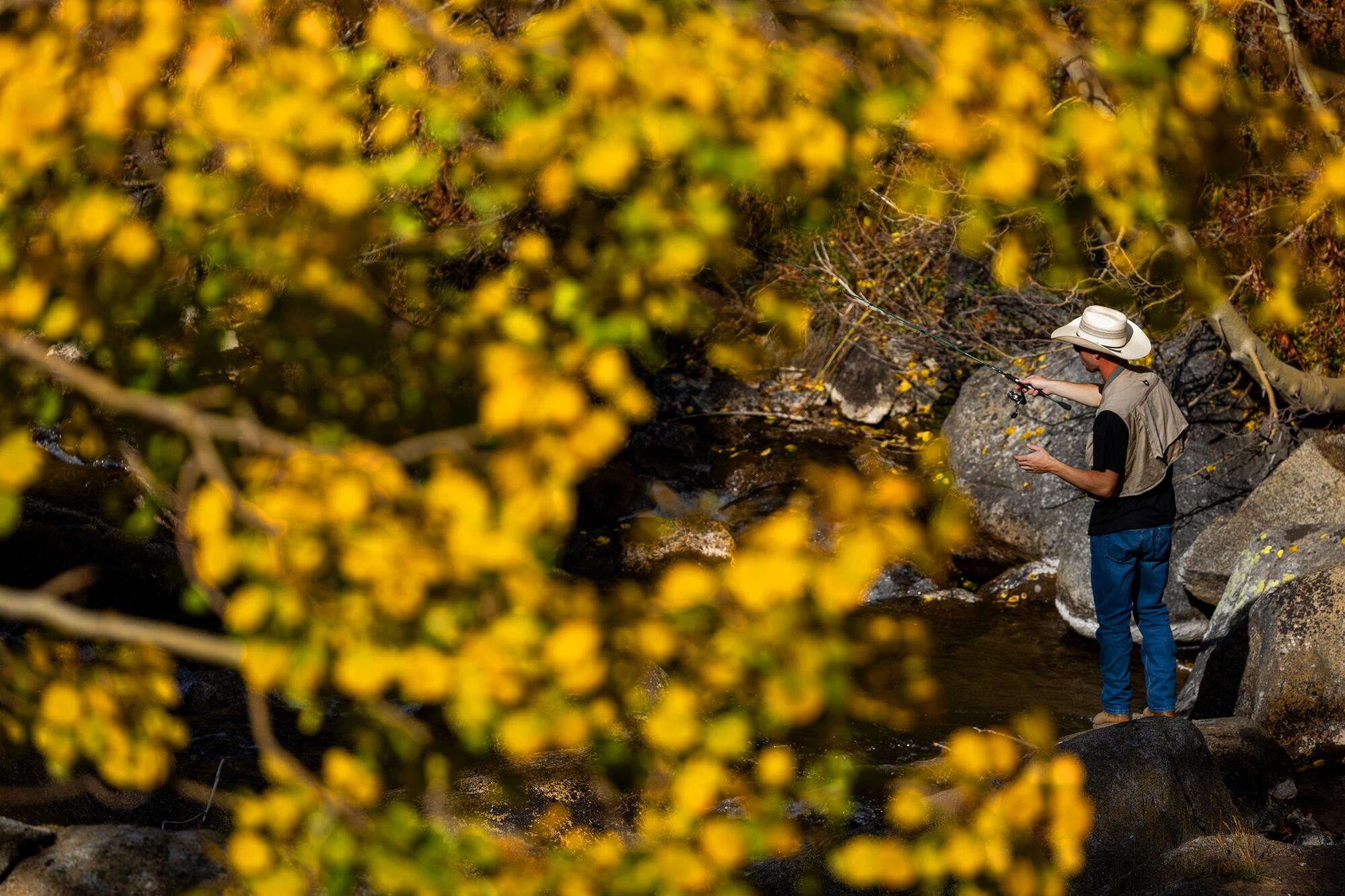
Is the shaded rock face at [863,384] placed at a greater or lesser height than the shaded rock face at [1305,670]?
lesser

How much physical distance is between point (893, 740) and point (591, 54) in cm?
502

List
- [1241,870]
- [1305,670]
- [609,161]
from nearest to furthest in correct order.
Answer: [609,161] < [1241,870] < [1305,670]

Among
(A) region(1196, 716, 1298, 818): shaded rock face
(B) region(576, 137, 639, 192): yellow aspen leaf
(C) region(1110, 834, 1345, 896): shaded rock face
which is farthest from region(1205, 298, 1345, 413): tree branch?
(B) region(576, 137, 639, 192): yellow aspen leaf

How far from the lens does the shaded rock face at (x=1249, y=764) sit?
5.32m

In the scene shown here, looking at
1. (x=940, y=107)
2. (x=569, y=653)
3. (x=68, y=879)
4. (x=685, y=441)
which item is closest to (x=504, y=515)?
(x=569, y=653)

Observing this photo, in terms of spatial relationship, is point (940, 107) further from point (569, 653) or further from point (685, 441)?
point (685, 441)

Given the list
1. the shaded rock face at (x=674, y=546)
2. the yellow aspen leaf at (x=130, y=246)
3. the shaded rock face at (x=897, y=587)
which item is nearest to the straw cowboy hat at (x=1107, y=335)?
the yellow aspen leaf at (x=130, y=246)

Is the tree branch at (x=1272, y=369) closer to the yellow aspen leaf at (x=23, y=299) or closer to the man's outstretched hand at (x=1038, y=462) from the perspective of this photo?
the man's outstretched hand at (x=1038, y=462)

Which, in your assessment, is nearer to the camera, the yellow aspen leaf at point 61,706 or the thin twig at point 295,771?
the thin twig at point 295,771

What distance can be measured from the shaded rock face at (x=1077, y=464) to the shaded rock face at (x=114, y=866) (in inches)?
248

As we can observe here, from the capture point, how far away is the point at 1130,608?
19.1 feet

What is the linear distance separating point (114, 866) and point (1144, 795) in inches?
131

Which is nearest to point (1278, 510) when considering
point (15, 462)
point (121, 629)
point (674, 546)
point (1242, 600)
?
point (1242, 600)

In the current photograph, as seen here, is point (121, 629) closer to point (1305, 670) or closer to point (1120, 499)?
point (1120, 499)
